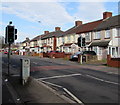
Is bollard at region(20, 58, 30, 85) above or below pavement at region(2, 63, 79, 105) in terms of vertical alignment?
above

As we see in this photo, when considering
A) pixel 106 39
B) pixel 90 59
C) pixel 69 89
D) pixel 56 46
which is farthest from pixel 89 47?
pixel 69 89

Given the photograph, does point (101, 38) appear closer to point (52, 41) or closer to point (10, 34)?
point (10, 34)

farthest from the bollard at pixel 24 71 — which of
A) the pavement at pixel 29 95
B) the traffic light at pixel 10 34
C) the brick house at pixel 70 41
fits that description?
the brick house at pixel 70 41

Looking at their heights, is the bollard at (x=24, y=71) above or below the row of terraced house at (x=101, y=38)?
below

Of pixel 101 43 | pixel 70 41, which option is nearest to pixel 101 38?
pixel 101 43

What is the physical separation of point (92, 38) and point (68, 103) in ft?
106

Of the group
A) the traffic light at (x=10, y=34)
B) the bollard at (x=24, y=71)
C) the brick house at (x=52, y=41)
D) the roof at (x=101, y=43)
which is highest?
the brick house at (x=52, y=41)

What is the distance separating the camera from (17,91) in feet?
27.3

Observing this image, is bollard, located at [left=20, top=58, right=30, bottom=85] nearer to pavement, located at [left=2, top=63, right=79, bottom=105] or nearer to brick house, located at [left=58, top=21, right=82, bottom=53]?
pavement, located at [left=2, top=63, right=79, bottom=105]

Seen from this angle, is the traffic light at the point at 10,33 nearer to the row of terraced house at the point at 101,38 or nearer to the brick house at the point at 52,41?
the row of terraced house at the point at 101,38

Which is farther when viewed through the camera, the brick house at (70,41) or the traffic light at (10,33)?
the brick house at (70,41)

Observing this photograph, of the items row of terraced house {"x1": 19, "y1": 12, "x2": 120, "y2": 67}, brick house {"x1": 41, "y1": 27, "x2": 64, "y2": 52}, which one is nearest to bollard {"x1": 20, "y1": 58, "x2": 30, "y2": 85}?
row of terraced house {"x1": 19, "y1": 12, "x2": 120, "y2": 67}

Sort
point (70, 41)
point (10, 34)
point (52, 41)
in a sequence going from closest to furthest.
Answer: point (10, 34), point (70, 41), point (52, 41)

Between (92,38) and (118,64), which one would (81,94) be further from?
(92,38)
